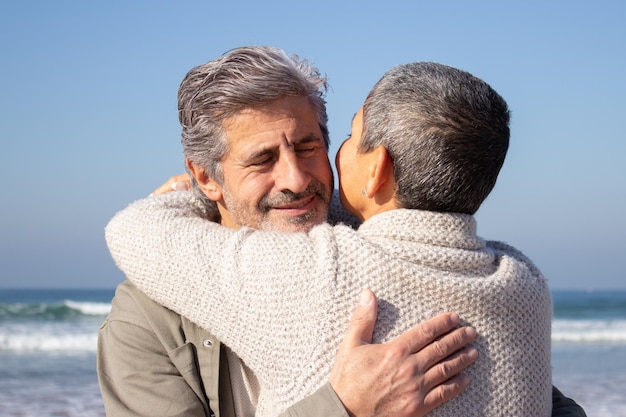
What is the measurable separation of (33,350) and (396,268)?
1393cm

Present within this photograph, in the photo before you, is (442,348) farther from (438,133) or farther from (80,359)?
(80,359)

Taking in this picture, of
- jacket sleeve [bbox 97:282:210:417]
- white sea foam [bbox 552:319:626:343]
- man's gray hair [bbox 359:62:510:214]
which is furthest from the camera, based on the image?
white sea foam [bbox 552:319:626:343]

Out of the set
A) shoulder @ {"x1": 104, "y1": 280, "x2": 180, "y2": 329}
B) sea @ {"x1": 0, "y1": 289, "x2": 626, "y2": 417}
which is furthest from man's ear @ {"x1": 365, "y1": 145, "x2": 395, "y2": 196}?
sea @ {"x1": 0, "y1": 289, "x2": 626, "y2": 417}

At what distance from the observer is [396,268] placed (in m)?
2.00

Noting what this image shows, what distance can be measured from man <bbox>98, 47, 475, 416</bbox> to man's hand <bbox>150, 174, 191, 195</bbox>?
0.11 m

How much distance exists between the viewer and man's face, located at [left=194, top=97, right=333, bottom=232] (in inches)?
105

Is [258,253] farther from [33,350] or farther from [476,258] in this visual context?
[33,350]

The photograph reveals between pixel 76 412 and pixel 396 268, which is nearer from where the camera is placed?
pixel 396 268

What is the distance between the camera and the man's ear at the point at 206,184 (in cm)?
286

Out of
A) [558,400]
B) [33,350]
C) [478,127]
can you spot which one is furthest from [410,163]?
[33,350]

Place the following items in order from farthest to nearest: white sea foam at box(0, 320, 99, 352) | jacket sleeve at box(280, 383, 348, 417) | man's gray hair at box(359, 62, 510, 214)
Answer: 1. white sea foam at box(0, 320, 99, 352)
2. man's gray hair at box(359, 62, 510, 214)
3. jacket sleeve at box(280, 383, 348, 417)

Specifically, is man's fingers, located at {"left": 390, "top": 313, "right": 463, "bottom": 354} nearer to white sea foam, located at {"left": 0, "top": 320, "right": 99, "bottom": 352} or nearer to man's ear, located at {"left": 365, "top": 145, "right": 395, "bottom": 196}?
man's ear, located at {"left": 365, "top": 145, "right": 395, "bottom": 196}

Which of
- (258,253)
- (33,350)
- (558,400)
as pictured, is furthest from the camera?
(33,350)

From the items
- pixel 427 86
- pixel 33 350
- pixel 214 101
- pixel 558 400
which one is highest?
pixel 427 86
